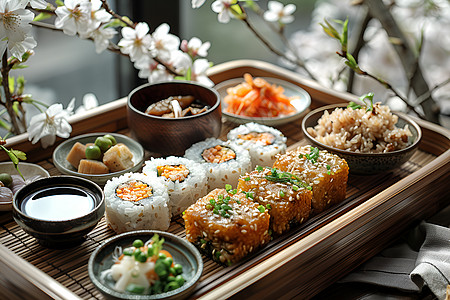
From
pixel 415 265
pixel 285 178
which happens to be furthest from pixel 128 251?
pixel 415 265

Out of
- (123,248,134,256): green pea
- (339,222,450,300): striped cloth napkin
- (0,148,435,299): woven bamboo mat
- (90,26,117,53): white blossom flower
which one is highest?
(90,26,117,53): white blossom flower

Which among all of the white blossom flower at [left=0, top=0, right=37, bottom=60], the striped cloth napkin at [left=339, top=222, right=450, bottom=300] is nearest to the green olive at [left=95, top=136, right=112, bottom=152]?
the white blossom flower at [left=0, top=0, right=37, bottom=60]

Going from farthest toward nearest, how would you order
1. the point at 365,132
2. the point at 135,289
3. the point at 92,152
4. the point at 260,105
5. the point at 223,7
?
the point at 260,105
the point at 223,7
the point at 365,132
the point at 92,152
the point at 135,289

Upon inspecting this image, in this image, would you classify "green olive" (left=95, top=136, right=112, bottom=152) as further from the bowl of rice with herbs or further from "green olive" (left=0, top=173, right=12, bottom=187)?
the bowl of rice with herbs

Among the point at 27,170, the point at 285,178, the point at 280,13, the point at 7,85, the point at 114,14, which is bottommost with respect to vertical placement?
the point at 27,170

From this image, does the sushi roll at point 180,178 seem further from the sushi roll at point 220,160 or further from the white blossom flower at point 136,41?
the white blossom flower at point 136,41

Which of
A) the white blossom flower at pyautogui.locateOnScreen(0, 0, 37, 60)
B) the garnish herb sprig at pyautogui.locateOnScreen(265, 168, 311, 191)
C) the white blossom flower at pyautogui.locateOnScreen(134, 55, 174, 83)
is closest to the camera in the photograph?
the white blossom flower at pyautogui.locateOnScreen(0, 0, 37, 60)

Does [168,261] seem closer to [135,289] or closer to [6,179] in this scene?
[135,289]
